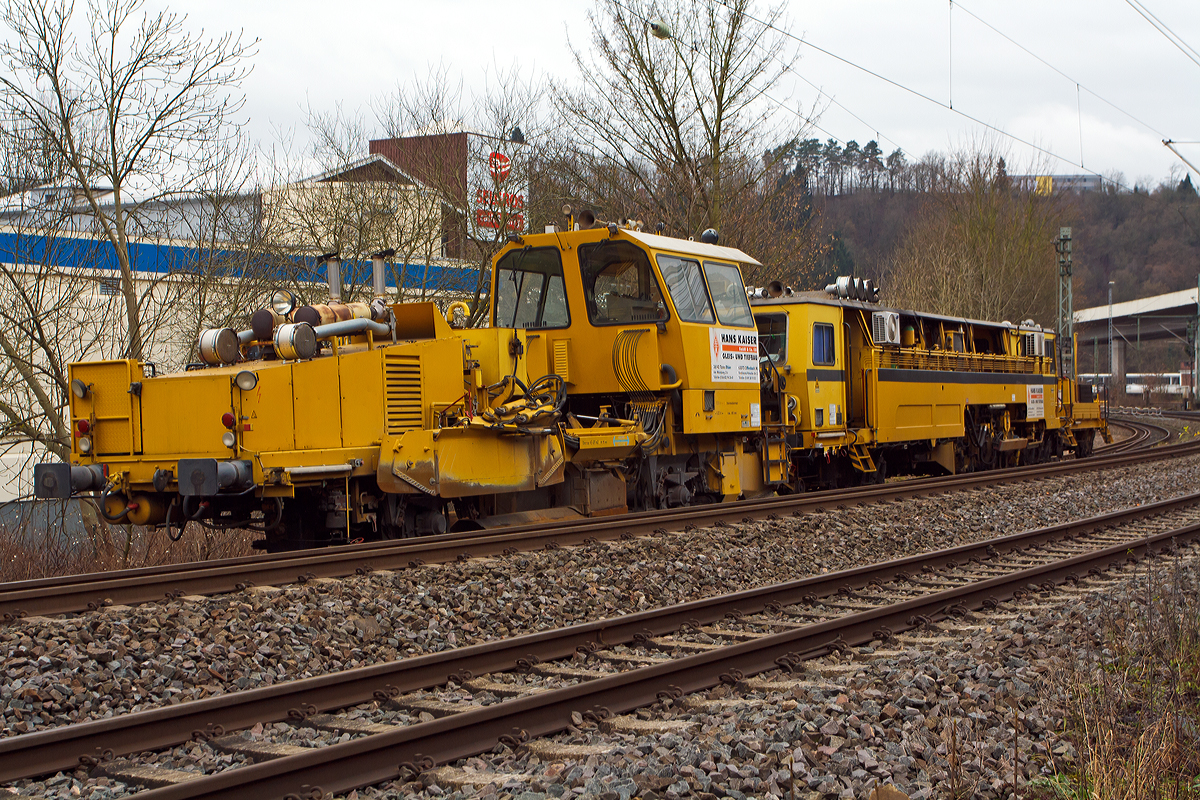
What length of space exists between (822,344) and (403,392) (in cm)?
843

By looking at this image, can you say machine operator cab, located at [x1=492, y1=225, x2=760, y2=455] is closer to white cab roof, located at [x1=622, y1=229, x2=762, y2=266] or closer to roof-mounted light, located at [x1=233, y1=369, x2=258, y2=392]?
white cab roof, located at [x1=622, y1=229, x2=762, y2=266]

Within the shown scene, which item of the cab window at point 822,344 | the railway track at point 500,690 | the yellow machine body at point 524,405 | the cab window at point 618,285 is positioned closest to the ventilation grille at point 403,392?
the yellow machine body at point 524,405

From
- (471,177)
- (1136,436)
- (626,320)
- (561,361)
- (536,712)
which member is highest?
(471,177)

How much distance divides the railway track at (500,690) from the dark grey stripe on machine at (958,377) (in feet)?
27.1

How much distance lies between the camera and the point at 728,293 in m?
13.2

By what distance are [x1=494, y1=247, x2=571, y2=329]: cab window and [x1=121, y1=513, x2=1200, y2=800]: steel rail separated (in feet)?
20.9

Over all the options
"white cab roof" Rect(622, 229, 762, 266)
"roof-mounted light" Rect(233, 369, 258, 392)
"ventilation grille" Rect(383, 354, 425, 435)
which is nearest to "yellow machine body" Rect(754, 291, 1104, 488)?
"white cab roof" Rect(622, 229, 762, 266)

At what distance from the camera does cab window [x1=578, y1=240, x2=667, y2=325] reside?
12203 millimetres

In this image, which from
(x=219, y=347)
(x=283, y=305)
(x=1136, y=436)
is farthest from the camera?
(x=1136, y=436)

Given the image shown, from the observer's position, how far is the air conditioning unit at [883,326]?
1702 cm

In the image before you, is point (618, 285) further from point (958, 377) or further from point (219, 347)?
point (958, 377)

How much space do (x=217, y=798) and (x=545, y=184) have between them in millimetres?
18721

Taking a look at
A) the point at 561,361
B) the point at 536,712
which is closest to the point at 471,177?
the point at 561,361

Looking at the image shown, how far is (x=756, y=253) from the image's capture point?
82.3 feet
